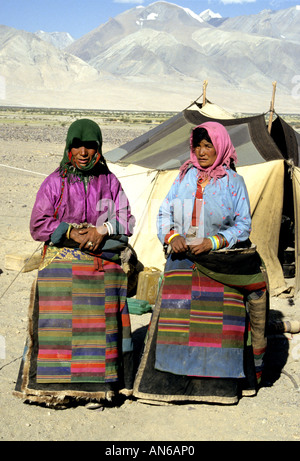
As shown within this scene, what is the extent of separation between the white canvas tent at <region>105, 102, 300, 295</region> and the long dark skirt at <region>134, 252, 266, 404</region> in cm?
281

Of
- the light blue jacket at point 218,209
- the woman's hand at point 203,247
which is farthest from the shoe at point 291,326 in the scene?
the woman's hand at point 203,247

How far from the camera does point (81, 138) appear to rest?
337 centimetres

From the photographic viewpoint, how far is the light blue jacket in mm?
3494

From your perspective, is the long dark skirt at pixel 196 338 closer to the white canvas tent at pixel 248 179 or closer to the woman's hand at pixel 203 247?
the woman's hand at pixel 203 247

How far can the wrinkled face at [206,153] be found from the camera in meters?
3.50

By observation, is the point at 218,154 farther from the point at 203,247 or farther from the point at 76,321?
the point at 76,321

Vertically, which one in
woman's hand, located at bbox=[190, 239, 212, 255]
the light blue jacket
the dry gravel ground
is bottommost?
the dry gravel ground

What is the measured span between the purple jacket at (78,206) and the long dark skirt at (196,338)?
43cm

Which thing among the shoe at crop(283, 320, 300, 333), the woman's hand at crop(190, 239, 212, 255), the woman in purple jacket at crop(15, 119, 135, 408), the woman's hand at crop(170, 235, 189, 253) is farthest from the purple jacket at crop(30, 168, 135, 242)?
the shoe at crop(283, 320, 300, 333)

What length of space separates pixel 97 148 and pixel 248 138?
3694 millimetres

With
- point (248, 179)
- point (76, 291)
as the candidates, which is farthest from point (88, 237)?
point (248, 179)

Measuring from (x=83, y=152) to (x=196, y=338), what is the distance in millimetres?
1303

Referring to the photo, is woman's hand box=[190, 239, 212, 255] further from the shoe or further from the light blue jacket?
the shoe
